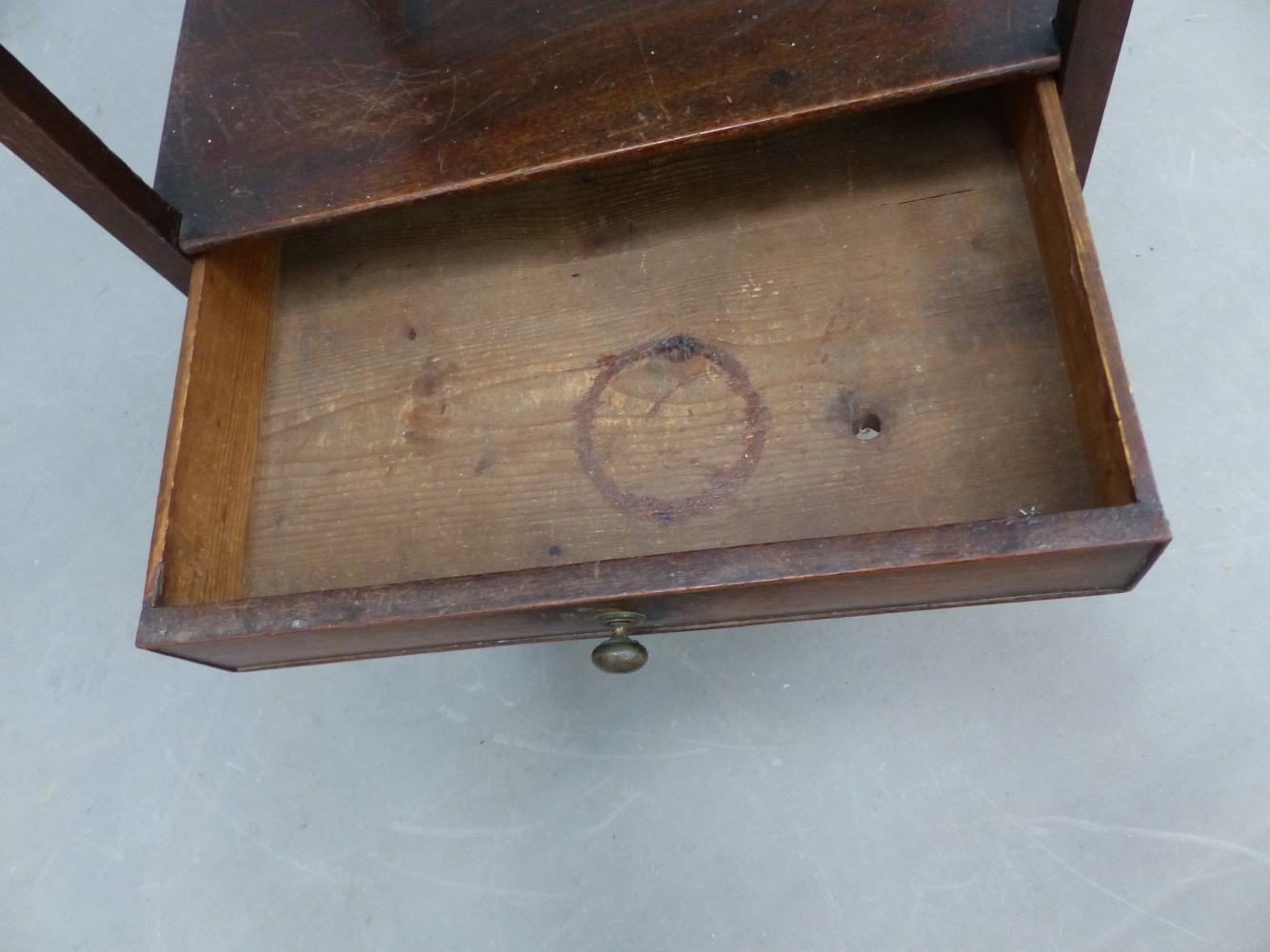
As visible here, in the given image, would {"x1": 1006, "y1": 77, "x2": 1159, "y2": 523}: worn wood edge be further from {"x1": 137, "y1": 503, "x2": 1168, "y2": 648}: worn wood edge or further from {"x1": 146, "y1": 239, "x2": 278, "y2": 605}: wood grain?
{"x1": 146, "y1": 239, "x2": 278, "y2": 605}: wood grain

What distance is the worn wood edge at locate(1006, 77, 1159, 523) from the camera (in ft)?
1.90

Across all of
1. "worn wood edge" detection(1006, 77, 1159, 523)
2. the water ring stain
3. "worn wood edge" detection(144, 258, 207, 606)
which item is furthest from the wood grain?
"worn wood edge" detection(1006, 77, 1159, 523)

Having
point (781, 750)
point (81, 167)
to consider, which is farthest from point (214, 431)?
point (781, 750)

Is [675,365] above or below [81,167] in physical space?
below

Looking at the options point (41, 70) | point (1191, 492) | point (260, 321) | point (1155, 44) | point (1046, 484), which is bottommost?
point (1046, 484)

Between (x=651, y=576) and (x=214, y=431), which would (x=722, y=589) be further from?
(x=214, y=431)

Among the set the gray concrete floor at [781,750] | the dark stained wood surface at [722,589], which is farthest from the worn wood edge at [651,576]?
the gray concrete floor at [781,750]

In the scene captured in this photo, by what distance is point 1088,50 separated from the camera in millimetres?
664

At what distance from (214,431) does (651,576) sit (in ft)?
1.43

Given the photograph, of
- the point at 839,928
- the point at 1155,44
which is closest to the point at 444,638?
the point at 839,928

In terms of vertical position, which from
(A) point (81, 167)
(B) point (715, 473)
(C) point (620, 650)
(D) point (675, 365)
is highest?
(A) point (81, 167)

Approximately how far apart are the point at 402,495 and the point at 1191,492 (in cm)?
80

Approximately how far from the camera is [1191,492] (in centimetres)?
101

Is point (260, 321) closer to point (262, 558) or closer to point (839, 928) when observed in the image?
point (262, 558)
